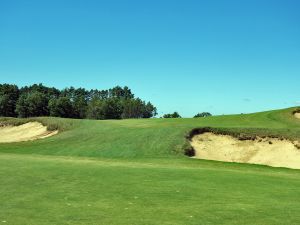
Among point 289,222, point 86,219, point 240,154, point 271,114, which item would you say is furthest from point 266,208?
point 271,114

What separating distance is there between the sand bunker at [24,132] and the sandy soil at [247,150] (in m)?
16.2

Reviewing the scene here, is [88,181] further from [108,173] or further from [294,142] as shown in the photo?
[294,142]

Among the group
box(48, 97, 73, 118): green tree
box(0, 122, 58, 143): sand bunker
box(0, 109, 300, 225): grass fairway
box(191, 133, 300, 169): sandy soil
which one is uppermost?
box(48, 97, 73, 118): green tree

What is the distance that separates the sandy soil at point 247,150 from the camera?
31594 mm

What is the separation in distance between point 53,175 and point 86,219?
703 centimetres

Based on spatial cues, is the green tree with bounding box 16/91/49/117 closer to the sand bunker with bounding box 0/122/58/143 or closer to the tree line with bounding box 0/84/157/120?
the tree line with bounding box 0/84/157/120

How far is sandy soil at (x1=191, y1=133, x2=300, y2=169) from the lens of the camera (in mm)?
31594

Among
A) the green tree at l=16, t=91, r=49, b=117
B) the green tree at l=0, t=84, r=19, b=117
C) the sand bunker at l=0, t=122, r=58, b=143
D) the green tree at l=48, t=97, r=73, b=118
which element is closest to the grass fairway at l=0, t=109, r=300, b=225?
the sand bunker at l=0, t=122, r=58, b=143

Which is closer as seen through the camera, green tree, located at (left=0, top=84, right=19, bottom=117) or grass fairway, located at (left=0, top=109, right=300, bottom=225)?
grass fairway, located at (left=0, top=109, right=300, bottom=225)

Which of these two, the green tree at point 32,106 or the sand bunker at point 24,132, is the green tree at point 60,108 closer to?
the green tree at point 32,106

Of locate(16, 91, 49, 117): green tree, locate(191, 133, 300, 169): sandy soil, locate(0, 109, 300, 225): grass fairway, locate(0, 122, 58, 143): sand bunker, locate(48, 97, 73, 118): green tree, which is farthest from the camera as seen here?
locate(16, 91, 49, 117): green tree

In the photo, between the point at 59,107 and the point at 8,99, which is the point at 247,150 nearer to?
the point at 59,107

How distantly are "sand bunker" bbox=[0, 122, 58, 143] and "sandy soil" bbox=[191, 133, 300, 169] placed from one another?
53.1 ft

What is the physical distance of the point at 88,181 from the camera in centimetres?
1559
